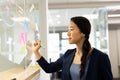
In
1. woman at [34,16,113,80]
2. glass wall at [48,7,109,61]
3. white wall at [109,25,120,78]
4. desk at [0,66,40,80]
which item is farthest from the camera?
white wall at [109,25,120,78]

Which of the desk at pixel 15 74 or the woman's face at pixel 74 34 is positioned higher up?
the woman's face at pixel 74 34

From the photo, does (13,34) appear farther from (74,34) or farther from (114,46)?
(114,46)

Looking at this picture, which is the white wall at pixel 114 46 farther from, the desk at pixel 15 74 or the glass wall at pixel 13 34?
the desk at pixel 15 74

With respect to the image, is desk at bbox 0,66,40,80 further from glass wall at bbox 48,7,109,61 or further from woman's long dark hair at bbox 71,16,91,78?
glass wall at bbox 48,7,109,61

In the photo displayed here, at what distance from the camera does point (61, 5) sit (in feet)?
15.2

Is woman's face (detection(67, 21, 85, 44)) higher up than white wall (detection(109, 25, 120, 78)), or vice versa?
woman's face (detection(67, 21, 85, 44))

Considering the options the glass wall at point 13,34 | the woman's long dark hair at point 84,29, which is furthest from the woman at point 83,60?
the glass wall at point 13,34

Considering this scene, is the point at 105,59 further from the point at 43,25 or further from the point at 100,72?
the point at 43,25

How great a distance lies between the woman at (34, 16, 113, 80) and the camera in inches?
65.8

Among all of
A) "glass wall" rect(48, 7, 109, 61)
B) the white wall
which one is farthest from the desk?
the white wall

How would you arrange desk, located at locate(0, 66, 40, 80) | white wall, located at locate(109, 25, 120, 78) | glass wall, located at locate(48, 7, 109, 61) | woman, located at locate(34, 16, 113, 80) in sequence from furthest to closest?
white wall, located at locate(109, 25, 120, 78)
glass wall, located at locate(48, 7, 109, 61)
woman, located at locate(34, 16, 113, 80)
desk, located at locate(0, 66, 40, 80)

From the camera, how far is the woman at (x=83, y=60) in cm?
167

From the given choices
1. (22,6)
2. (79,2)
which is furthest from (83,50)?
(79,2)

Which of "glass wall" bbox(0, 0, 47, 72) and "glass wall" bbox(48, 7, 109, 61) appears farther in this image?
"glass wall" bbox(48, 7, 109, 61)
